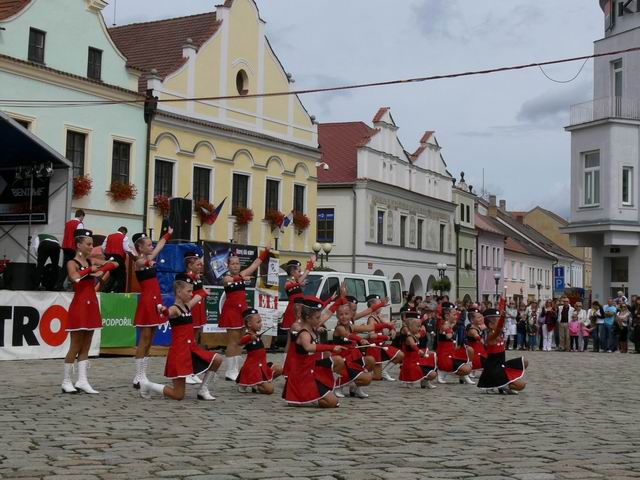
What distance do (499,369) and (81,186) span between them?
18986 millimetres

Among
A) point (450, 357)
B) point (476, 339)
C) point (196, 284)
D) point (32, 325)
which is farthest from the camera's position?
point (32, 325)

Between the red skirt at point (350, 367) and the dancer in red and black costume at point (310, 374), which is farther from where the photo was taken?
the red skirt at point (350, 367)

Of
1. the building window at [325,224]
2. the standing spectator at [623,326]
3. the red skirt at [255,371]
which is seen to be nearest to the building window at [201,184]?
the standing spectator at [623,326]

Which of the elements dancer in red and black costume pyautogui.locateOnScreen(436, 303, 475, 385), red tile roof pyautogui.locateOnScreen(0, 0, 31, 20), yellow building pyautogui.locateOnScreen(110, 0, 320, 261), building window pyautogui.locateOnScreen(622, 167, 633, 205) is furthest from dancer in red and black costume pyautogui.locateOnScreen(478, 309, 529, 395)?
building window pyautogui.locateOnScreen(622, 167, 633, 205)

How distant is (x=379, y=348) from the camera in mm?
15414

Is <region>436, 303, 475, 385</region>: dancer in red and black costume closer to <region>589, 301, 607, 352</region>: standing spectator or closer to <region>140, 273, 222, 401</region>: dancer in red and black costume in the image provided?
<region>140, 273, 222, 401</region>: dancer in red and black costume

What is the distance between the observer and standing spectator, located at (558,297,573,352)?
3264cm

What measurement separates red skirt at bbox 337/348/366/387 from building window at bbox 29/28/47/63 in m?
19.0

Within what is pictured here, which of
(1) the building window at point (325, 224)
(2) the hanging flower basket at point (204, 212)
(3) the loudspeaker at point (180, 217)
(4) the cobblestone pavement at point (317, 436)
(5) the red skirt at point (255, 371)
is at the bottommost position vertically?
(4) the cobblestone pavement at point (317, 436)

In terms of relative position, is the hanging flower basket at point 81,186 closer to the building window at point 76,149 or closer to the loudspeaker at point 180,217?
the building window at point 76,149

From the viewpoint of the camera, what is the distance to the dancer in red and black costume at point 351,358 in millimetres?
12938

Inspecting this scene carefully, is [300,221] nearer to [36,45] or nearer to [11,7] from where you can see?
[36,45]

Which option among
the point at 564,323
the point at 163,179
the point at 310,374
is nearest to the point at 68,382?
the point at 310,374

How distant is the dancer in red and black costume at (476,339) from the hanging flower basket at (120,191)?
17.5 metres
